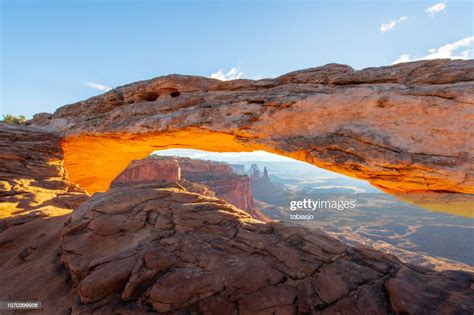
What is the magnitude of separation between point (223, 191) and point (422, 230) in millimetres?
66978

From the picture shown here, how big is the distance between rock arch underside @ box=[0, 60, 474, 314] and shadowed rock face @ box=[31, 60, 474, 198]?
5 centimetres

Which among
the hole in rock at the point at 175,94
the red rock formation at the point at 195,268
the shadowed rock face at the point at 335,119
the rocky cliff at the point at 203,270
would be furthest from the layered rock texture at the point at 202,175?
the rocky cliff at the point at 203,270

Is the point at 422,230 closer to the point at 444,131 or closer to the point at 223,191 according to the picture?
the point at 223,191

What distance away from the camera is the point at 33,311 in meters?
5.99

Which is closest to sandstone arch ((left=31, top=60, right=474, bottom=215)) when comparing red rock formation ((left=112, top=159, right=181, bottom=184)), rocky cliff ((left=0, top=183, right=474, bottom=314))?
rocky cliff ((left=0, top=183, right=474, bottom=314))

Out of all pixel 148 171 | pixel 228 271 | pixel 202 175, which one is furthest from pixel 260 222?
pixel 202 175

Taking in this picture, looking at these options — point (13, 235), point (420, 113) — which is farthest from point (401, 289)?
point (13, 235)

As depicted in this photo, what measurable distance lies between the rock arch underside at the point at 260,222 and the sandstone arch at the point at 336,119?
0.05m

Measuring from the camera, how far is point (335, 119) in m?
9.52

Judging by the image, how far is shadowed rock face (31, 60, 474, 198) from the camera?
7.69 meters

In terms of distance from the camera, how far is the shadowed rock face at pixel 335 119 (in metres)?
7.69

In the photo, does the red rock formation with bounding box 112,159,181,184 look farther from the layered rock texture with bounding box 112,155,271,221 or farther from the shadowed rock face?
the shadowed rock face

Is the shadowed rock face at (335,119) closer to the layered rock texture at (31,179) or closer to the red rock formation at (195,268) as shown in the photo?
the red rock formation at (195,268)

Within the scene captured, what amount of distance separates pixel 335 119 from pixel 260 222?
5.14m
